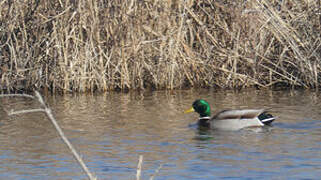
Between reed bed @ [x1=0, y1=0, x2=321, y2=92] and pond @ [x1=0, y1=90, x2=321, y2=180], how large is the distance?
1.79 ft

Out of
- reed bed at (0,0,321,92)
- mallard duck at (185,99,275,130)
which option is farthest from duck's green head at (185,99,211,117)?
reed bed at (0,0,321,92)

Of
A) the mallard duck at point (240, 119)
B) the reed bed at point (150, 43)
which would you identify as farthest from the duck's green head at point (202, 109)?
the reed bed at point (150, 43)

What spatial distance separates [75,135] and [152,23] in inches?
214

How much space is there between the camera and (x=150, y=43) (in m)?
15.5

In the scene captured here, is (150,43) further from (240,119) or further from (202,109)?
(240,119)

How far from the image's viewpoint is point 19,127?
11.4 metres

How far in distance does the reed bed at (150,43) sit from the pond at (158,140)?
0.55 metres

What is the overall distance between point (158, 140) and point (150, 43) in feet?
19.0

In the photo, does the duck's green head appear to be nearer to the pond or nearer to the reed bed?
the pond

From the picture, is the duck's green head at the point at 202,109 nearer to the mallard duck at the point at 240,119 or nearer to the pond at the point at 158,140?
the pond at the point at 158,140

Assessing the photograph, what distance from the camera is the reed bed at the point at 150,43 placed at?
50.0ft

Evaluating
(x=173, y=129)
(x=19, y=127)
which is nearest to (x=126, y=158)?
(x=173, y=129)

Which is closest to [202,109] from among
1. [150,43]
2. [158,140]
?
[158,140]

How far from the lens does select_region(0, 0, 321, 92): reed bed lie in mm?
15234
